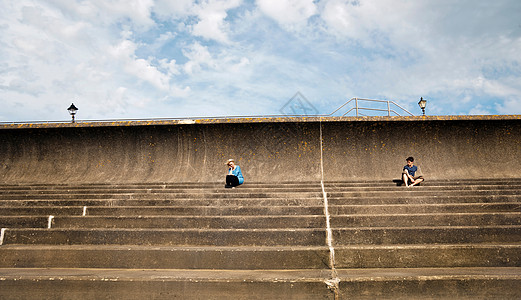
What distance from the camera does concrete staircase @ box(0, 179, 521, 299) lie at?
297 cm

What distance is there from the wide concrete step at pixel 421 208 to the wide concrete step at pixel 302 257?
1082 mm

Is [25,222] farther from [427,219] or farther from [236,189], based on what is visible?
[427,219]

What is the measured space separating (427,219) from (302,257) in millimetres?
1939

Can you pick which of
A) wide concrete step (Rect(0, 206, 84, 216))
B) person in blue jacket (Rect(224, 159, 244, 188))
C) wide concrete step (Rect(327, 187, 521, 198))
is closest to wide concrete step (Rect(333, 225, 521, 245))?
wide concrete step (Rect(327, 187, 521, 198))

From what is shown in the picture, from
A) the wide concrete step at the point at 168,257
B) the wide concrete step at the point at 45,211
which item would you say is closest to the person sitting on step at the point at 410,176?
the wide concrete step at the point at 168,257

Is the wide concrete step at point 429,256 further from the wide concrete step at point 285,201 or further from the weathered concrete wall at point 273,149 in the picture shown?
the weathered concrete wall at point 273,149

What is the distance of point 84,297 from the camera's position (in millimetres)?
3074

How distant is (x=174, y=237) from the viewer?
3.98m

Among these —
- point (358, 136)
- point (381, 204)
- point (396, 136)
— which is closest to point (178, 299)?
point (381, 204)

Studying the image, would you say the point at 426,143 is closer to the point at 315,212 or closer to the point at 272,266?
the point at 315,212

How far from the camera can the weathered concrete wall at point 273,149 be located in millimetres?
7871

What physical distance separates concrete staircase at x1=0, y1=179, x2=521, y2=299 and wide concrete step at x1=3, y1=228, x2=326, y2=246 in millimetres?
12

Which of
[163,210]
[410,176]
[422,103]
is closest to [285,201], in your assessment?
[163,210]

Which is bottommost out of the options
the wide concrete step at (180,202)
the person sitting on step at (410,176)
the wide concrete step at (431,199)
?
the wide concrete step at (431,199)
